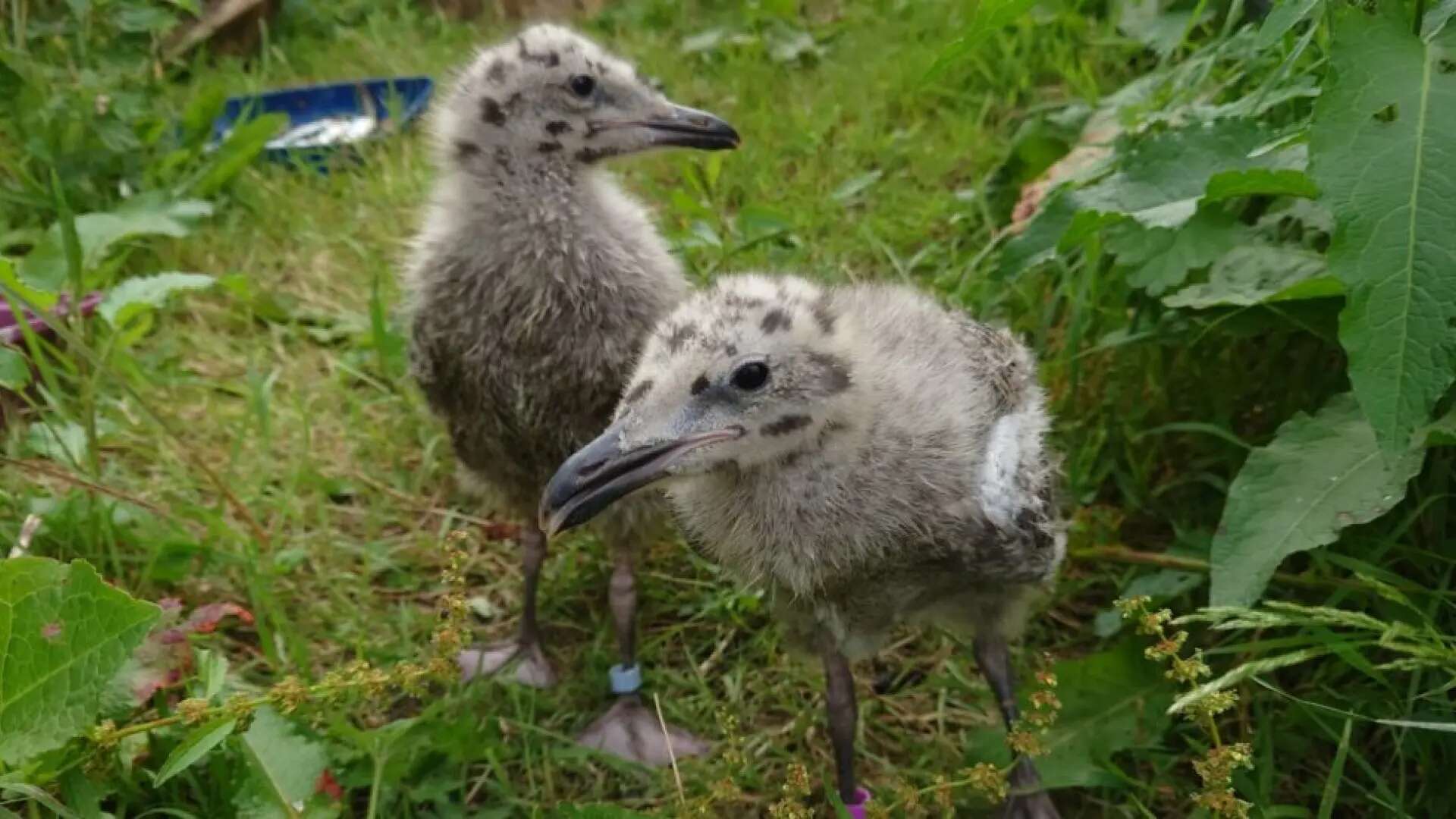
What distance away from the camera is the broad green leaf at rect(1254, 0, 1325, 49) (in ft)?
5.49

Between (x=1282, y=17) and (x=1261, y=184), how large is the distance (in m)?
0.31

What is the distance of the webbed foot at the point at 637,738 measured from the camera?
2.14 metres

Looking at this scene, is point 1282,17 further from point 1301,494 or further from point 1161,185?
point 1301,494

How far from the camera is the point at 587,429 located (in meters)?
2.18

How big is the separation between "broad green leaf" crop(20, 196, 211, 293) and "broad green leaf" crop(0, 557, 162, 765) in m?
1.44

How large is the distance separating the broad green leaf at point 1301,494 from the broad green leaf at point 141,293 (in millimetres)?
2138

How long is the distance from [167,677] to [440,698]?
47 centimetres

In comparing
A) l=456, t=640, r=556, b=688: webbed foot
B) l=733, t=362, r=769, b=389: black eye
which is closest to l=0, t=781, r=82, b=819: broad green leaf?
l=456, t=640, r=556, b=688: webbed foot

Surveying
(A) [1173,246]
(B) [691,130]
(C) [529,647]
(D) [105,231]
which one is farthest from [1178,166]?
(D) [105,231]

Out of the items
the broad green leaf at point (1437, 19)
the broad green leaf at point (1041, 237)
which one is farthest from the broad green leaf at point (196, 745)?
the broad green leaf at point (1437, 19)

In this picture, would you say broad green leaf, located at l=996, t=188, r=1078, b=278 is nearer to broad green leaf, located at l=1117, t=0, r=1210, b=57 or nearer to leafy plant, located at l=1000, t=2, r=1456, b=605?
leafy plant, located at l=1000, t=2, r=1456, b=605

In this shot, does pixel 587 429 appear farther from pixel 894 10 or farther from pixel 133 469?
pixel 894 10

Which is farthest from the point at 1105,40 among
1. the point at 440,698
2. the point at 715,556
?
the point at 440,698

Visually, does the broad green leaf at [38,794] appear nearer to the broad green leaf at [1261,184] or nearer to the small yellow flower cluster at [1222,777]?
the small yellow flower cluster at [1222,777]
